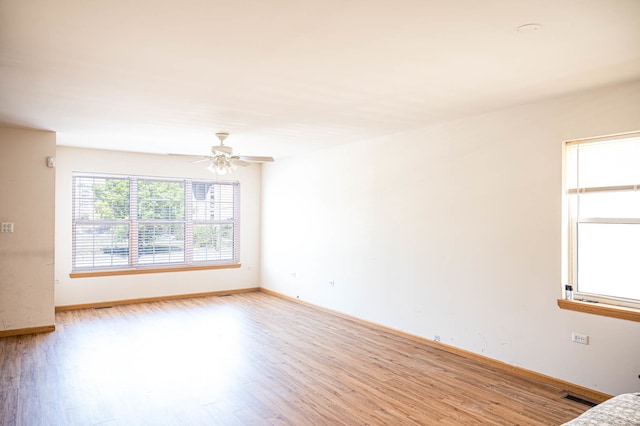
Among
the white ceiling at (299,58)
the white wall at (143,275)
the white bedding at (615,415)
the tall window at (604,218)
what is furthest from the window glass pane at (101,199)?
the white bedding at (615,415)

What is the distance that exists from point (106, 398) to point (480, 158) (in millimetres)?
4073

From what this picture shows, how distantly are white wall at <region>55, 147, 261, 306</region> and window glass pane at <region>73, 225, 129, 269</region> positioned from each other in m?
0.17

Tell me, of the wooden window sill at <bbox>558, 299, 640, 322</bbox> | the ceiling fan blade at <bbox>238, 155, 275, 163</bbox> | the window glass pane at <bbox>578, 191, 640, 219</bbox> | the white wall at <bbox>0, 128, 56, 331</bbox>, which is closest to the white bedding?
the wooden window sill at <bbox>558, 299, 640, 322</bbox>

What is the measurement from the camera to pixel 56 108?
4.17 m

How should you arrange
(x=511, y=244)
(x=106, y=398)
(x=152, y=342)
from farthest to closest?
1. (x=152, y=342)
2. (x=511, y=244)
3. (x=106, y=398)

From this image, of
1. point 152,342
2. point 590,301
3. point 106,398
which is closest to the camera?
point 106,398

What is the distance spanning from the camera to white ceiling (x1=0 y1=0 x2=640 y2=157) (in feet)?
7.17

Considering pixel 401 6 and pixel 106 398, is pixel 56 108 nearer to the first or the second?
pixel 106 398

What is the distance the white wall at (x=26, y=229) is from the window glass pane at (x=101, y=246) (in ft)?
4.52

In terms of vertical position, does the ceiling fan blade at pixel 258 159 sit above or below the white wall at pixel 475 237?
above

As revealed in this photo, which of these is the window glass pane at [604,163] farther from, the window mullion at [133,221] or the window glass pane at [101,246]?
the window glass pane at [101,246]

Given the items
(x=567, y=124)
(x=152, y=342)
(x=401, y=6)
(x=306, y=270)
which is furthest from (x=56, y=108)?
(x=567, y=124)

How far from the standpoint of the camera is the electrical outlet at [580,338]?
3568mm

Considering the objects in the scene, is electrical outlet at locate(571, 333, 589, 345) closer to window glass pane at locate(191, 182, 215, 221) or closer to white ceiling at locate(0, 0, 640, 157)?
white ceiling at locate(0, 0, 640, 157)
